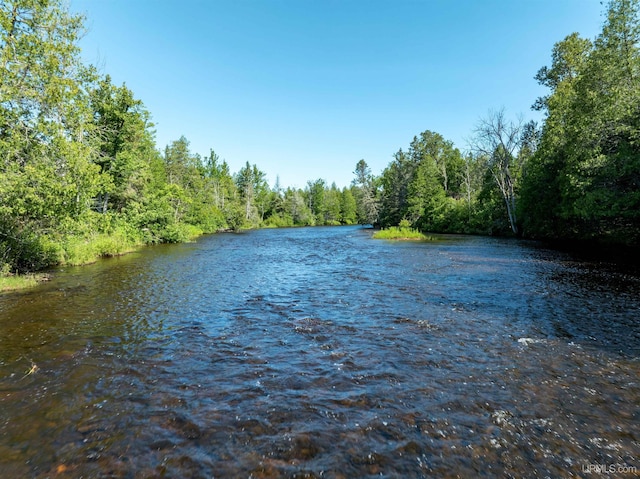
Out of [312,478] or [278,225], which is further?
[278,225]

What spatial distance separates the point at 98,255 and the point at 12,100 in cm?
1254

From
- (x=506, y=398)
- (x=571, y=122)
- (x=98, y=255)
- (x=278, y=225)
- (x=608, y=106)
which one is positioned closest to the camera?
(x=506, y=398)

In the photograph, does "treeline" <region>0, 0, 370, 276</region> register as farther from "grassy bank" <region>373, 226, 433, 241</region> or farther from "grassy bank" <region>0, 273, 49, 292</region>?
"grassy bank" <region>373, 226, 433, 241</region>

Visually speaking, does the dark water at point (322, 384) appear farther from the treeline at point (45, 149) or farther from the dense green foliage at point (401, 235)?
the dense green foliage at point (401, 235)

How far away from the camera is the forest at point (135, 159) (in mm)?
13086

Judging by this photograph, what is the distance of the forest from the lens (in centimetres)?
1309

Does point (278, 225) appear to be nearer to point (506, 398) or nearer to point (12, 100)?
point (12, 100)

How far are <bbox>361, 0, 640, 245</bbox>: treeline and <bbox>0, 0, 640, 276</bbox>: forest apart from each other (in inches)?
3.7

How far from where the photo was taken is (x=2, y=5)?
12.8 metres

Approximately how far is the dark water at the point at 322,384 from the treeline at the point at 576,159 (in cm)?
1128

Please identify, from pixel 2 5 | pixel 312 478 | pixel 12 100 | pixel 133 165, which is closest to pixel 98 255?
pixel 133 165

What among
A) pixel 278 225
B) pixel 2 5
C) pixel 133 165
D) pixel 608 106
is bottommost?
pixel 278 225

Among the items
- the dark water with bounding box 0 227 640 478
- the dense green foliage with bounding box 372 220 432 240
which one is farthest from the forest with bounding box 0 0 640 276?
the dense green foliage with bounding box 372 220 432 240

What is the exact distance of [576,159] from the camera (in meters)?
23.2
